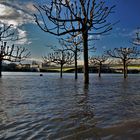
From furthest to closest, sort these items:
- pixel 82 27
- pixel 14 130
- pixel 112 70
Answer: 1. pixel 112 70
2. pixel 82 27
3. pixel 14 130

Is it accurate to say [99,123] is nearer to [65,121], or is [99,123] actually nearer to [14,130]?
[65,121]

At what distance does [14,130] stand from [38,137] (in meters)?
0.74

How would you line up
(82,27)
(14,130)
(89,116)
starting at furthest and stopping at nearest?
(82,27) → (89,116) → (14,130)

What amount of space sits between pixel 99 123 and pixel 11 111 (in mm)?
2764

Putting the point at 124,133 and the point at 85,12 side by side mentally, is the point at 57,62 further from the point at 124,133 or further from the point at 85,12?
the point at 124,133

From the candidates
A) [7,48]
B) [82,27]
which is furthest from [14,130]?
[7,48]

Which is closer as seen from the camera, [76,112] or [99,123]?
[99,123]

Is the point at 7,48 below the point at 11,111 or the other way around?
the other way around

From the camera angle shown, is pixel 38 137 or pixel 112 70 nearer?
pixel 38 137

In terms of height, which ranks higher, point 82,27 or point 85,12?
point 85,12

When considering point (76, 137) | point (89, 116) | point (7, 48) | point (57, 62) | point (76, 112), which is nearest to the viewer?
point (76, 137)

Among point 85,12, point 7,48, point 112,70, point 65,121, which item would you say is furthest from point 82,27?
point 112,70

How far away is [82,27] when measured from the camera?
19.3 m

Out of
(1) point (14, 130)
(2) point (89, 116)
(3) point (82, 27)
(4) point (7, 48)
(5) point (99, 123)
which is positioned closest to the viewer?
(1) point (14, 130)
